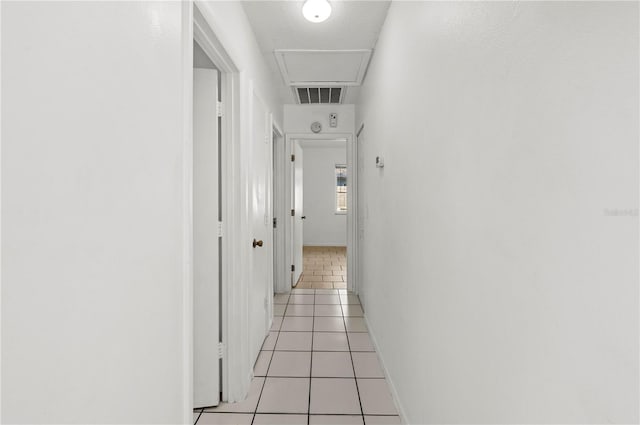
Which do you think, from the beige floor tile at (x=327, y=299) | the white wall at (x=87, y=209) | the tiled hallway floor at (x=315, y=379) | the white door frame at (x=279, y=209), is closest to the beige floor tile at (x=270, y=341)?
the tiled hallway floor at (x=315, y=379)

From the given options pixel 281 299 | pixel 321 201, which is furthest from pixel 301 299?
pixel 321 201

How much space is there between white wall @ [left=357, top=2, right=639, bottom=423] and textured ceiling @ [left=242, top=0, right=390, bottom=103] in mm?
879

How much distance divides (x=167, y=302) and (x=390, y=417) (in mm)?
1464

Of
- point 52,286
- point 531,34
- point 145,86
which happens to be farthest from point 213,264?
point 531,34

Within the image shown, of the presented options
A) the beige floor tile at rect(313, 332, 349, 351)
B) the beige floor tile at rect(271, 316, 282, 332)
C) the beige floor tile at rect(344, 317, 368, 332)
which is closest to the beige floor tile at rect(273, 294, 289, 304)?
the beige floor tile at rect(271, 316, 282, 332)

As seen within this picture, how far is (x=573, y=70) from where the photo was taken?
2.05ft

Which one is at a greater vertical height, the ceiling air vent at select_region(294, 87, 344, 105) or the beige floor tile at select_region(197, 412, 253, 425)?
the ceiling air vent at select_region(294, 87, 344, 105)

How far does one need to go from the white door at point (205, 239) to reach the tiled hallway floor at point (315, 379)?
0.21 m

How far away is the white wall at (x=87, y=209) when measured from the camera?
0.58 m

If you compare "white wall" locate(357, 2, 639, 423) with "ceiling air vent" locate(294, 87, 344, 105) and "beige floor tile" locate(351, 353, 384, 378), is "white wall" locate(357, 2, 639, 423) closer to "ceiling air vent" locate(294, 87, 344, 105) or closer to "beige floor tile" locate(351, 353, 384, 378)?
"beige floor tile" locate(351, 353, 384, 378)

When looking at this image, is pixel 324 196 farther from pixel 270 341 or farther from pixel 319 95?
pixel 270 341

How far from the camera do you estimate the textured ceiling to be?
226 cm

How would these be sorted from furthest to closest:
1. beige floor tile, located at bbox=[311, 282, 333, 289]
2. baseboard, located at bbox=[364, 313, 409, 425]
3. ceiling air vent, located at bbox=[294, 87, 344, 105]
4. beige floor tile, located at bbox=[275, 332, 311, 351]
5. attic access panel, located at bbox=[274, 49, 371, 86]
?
1. beige floor tile, located at bbox=[311, 282, 333, 289]
2. ceiling air vent, located at bbox=[294, 87, 344, 105]
3. attic access panel, located at bbox=[274, 49, 371, 86]
4. beige floor tile, located at bbox=[275, 332, 311, 351]
5. baseboard, located at bbox=[364, 313, 409, 425]

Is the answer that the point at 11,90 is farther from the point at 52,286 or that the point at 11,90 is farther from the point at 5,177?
the point at 52,286
